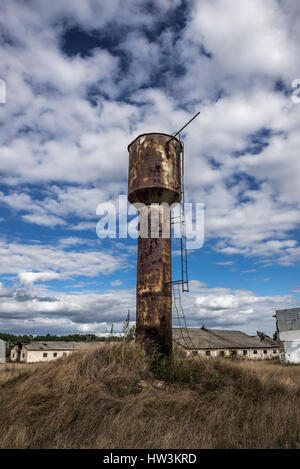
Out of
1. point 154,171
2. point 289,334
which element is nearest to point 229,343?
point 289,334

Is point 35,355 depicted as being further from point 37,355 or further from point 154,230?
point 154,230

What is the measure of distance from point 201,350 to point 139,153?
27267 mm

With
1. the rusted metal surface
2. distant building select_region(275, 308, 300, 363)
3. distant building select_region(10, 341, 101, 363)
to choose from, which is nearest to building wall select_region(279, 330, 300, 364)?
distant building select_region(275, 308, 300, 363)

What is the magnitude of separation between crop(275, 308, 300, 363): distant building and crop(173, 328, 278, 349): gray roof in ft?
28.5

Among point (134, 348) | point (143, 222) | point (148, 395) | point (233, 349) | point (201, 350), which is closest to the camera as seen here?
point (148, 395)

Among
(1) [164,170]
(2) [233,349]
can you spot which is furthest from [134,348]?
(2) [233,349]

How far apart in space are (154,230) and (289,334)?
21934 mm

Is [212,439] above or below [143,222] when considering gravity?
below

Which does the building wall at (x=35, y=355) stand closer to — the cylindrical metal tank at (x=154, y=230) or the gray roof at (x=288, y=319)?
the gray roof at (x=288, y=319)

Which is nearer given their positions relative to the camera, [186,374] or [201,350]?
[186,374]

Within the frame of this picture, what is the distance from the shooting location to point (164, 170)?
33.7 ft

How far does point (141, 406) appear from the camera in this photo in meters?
5.93

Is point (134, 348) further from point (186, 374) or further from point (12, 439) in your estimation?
point (12, 439)

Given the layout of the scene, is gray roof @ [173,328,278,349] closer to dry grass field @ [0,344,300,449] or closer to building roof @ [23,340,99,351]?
building roof @ [23,340,99,351]
